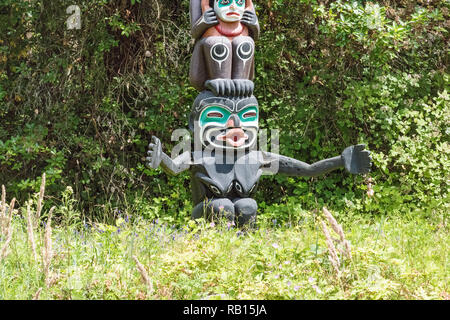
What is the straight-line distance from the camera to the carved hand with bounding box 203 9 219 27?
5.29 metres

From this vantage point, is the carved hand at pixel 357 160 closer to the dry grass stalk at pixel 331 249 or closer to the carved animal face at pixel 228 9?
the carved animal face at pixel 228 9

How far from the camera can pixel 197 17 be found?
548 centimetres

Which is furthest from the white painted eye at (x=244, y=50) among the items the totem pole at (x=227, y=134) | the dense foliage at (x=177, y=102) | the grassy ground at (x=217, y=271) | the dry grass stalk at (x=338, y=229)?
the dry grass stalk at (x=338, y=229)

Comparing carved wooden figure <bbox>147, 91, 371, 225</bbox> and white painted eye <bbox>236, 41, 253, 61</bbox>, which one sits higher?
white painted eye <bbox>236, 41, 253, 61</bbox>

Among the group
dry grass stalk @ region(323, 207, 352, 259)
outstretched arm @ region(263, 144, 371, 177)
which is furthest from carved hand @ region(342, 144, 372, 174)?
dry grass stalk @ region(323, 207, 352, 259)

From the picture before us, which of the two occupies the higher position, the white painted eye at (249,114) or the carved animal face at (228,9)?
the carved animal face at (228,9)

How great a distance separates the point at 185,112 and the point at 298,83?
1557 millimetres

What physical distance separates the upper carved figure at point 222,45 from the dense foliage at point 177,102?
1542 millimetres

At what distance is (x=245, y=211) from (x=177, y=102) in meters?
2.40

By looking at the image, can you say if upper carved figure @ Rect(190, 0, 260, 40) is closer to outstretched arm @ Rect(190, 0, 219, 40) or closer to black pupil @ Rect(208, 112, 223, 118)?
outstretched arm @ Rect(190, 0, 219, 40)

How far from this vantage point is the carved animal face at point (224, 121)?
16.8 feet

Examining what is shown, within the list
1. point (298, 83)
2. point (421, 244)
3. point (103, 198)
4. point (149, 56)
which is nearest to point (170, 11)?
point (149, 56)

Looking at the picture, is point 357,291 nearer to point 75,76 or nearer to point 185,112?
point 185,112

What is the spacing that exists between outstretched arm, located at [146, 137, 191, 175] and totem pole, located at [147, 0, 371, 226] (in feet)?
0.04
